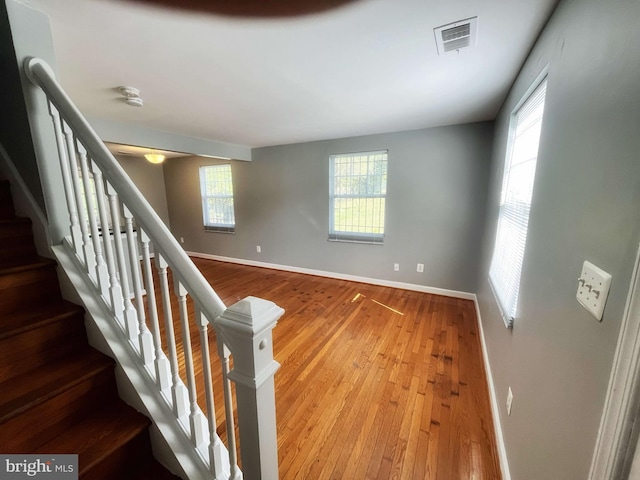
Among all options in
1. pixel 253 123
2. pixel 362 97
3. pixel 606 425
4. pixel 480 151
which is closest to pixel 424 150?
pixel 480 151

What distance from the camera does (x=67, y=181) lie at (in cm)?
109

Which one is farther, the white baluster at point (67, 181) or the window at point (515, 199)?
the window at point (515, 199)

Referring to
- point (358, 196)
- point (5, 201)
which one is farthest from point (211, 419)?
point (358, 196)

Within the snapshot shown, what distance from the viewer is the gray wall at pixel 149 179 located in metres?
5.22

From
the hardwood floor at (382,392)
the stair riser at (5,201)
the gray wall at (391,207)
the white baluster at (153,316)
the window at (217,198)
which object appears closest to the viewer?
the white baluster at (153,316)

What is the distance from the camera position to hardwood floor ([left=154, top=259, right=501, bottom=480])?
1.36 m

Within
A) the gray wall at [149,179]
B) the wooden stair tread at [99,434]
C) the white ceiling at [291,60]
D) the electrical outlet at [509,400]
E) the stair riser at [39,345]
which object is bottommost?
the electrical outlet at [509,400]

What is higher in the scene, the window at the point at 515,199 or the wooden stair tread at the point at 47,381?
the window at the point at 515,199

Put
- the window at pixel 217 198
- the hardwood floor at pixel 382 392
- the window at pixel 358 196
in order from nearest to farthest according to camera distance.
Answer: the hardwood floor at pixel 382 392 < the window at pixel 358 196 < the window at pixel 217 198

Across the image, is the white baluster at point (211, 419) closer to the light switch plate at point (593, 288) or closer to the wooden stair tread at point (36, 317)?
the wooden stair tread at point (36, 317)

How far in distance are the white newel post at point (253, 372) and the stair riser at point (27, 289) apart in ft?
3.36

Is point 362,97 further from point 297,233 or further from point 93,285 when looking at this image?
point 297,233

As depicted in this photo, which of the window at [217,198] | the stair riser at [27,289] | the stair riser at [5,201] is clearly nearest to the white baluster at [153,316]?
the stair riser at [27,289]

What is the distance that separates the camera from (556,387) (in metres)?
0.83
